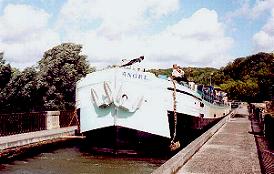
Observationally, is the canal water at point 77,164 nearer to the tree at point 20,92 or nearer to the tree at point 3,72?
the tree at point 20,92

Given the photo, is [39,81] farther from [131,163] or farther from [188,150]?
[188,150]

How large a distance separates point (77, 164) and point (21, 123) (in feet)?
17.8

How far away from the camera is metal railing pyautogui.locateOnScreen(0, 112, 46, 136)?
52.4 feet

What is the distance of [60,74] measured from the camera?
26.3m

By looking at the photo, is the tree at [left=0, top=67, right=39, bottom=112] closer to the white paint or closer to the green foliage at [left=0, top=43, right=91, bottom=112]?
the green foliage at [left=0, top=43, right=91, bottom=112]

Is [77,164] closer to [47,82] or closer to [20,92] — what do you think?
[20,92]

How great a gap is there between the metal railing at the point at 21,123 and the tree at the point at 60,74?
18.8 ft

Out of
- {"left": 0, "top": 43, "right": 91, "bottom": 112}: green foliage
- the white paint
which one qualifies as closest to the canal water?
the white paint

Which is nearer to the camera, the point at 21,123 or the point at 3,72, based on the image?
the point at 21,123

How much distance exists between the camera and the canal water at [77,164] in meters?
11.4

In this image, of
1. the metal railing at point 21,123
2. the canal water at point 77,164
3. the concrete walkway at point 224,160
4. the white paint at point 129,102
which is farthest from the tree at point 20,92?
the concrete walkway at point 224,160

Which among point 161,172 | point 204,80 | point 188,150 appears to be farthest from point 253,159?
point 204,80

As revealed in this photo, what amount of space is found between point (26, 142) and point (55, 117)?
22.3 ft

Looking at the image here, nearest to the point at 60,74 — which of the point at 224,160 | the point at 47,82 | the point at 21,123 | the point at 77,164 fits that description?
the point at 47,82
